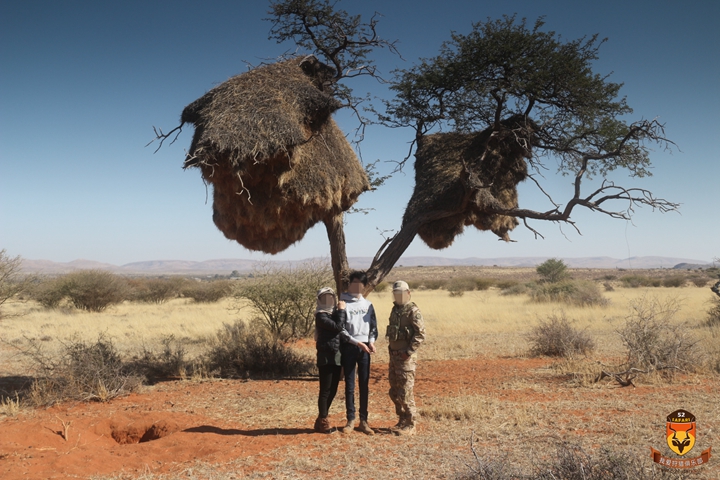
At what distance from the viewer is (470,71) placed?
10.2 metres

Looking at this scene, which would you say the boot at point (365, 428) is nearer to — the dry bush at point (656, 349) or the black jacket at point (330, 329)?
the black jacket at point (330, 329)

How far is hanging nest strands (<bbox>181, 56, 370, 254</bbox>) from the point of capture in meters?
7.93

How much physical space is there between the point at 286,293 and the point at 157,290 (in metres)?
22.4

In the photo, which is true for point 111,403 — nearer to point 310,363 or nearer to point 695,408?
point 310,363

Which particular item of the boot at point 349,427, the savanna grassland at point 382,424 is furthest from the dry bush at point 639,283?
the boot at point 349,427

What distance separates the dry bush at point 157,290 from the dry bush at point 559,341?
26725 millimetres

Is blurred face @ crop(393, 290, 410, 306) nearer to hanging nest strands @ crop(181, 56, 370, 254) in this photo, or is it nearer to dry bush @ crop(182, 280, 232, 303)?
hanging nest strands @ crop(181, 56, 370, 254)

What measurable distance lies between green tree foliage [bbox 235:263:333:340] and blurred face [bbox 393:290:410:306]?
899cm

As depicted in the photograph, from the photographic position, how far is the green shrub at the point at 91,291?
86.9 feet

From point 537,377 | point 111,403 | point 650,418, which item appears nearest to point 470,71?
point 537,377

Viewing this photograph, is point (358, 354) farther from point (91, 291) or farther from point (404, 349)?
point (91, 291)

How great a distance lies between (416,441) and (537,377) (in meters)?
4.94

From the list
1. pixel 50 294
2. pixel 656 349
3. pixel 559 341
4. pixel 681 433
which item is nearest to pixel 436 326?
pixel 559 341

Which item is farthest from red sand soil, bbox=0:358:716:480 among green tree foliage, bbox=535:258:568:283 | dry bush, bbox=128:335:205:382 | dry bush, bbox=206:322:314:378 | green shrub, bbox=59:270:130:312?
green tree foliage, bbox=535:258:568:283
